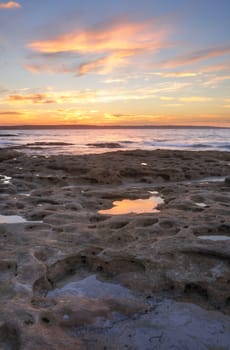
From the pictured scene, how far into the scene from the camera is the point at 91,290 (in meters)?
4.07

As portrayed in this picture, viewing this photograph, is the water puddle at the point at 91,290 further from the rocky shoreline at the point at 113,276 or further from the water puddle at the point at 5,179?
the water puddle at the point at 5,179

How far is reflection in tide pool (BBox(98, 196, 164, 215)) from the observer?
7843mm

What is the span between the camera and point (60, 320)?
3.37m

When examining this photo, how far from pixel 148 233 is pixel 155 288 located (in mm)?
1843

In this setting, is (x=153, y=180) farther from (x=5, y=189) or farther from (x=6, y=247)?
(x=6, y=247)

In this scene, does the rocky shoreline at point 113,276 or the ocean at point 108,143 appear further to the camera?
the ocean at point 108,143

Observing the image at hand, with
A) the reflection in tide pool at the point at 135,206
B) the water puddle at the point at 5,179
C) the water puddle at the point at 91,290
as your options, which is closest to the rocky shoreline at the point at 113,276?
the water puddle at the point at 91,290

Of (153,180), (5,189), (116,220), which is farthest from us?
(153,180)

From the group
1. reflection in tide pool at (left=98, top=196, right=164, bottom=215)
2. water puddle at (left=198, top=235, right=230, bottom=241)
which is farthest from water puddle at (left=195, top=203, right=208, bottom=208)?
water puddle at (left=198, top=235, right=230, bottom=241)

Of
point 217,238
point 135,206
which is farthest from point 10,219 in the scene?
point 217,238

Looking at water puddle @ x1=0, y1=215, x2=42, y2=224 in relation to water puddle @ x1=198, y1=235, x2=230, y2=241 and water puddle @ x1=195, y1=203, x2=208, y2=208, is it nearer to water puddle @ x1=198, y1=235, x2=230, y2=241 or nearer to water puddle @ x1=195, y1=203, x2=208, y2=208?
water puddle @ x1=198, y1=235, x2=230, y2=241

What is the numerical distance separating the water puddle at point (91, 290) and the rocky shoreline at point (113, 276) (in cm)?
1

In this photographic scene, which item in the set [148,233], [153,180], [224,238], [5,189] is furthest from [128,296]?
[153,180]

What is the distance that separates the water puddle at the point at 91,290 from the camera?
3943 mm
